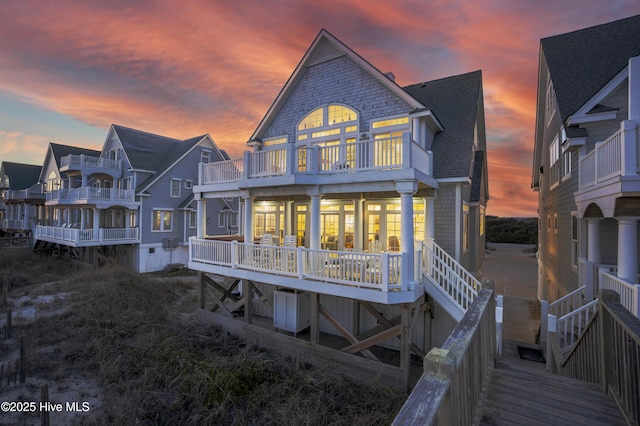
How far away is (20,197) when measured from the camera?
2991 centimetres

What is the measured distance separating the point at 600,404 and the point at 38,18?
71.7ft

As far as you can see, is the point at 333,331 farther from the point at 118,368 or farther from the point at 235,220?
the point at 235,220

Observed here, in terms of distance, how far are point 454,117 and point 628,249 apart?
7.00m

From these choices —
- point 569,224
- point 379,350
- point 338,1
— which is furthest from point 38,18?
point 569,224

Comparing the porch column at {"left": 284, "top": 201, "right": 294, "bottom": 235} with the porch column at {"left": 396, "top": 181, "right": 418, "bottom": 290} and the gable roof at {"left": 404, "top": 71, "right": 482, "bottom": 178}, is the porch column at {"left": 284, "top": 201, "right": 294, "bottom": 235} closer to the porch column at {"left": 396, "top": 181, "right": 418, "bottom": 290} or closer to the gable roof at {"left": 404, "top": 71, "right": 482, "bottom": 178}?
the gable roof at {"left": 404, "top": 71, "right": 482, "bottom": 178}

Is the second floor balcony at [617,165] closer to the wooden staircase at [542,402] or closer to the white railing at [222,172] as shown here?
the wooden staircase at [542,402]

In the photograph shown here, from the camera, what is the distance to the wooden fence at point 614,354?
2.86m

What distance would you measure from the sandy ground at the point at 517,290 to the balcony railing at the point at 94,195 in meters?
25.0

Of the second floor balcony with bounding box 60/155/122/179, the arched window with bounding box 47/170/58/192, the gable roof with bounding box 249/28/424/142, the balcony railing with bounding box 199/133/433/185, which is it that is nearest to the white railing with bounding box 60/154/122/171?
the second floor balcony with bounding box 60/155/122/179

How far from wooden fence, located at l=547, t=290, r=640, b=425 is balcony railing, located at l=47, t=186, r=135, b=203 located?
26.6 m

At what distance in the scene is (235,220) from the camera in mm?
29891

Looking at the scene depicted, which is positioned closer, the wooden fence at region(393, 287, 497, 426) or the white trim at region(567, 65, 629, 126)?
the wooden fence at region(393, 287, 497, 426)

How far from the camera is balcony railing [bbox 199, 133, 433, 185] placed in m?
8.27

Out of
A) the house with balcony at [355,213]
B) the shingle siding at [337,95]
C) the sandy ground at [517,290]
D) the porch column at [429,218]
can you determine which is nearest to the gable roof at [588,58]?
the house with balcony at [355,213]
